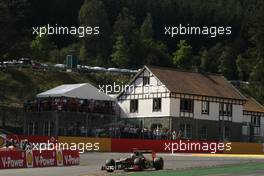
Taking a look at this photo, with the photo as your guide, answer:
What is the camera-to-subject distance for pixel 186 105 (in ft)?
242

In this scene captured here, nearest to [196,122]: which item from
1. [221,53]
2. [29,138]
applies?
[29,138]

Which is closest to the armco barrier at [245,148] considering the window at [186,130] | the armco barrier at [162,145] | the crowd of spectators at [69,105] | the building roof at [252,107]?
the armco barrier at [162,145]

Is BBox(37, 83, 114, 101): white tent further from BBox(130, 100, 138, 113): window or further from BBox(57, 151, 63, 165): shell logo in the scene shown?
BBox(57, 151, 63, 165): shell logo

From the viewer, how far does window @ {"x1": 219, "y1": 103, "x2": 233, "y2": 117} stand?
77.4 meters

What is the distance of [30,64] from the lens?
85188 millimetres

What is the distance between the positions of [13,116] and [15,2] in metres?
22.4

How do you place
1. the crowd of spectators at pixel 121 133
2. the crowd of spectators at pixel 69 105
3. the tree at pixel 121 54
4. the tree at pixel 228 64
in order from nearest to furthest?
1. the crowd of spectators at pixel 121 133
2. the crowd of spectators at pixel 69 105
3. the tree at pixel 121 54
4. the tree at pixel 228 64

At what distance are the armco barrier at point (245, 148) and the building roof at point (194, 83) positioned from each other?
14056mm

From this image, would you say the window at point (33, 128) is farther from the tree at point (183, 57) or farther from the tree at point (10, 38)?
the tree at point (183, 57)

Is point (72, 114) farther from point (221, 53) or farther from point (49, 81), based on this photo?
point (221, 53)

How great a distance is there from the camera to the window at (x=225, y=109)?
7744cm

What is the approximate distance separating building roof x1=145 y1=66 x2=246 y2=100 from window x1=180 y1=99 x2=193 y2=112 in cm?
98

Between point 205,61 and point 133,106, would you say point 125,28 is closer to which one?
point 205,61

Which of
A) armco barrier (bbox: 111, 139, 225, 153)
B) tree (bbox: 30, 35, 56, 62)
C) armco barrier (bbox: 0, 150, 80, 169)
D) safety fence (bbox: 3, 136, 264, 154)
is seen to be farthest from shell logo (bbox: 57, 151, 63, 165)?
tree (bbox: 30, 35, 56, 62)
